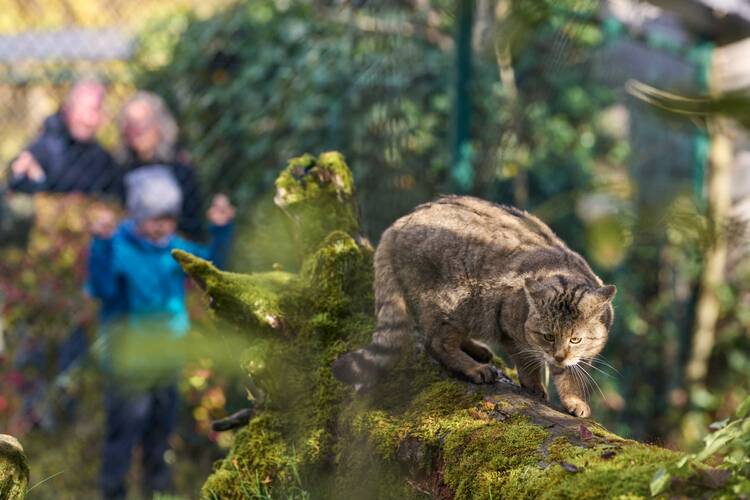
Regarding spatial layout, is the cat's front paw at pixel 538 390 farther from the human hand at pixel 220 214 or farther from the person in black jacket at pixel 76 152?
the person in black jacket at pixel 76 152

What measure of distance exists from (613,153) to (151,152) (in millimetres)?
3187

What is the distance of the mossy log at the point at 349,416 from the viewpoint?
85.1 inches

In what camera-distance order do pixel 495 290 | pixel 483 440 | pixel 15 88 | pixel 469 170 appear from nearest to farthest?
pixel 483 440, pixel 495 290, pixel 469 170, pixel 15 88

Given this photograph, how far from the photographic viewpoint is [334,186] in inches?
134

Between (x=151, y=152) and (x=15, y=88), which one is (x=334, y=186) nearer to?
(x=151, y=152)

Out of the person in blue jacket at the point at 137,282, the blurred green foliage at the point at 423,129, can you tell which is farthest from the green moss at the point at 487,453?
the person in blue jacket at the point at 137,282

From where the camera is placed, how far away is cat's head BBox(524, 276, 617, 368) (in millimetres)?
2924

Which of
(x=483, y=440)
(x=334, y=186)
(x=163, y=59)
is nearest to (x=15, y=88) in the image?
(x=163, y=59)

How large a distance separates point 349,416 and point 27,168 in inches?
133

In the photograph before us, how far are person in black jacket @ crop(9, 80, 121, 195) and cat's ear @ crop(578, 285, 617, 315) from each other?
11.4 ft

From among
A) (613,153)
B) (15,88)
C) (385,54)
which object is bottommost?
(613,153)

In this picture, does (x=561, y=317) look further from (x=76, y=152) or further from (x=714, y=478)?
(x=76, y=152)

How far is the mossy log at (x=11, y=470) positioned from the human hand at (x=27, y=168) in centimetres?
321

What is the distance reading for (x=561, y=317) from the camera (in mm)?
2928
